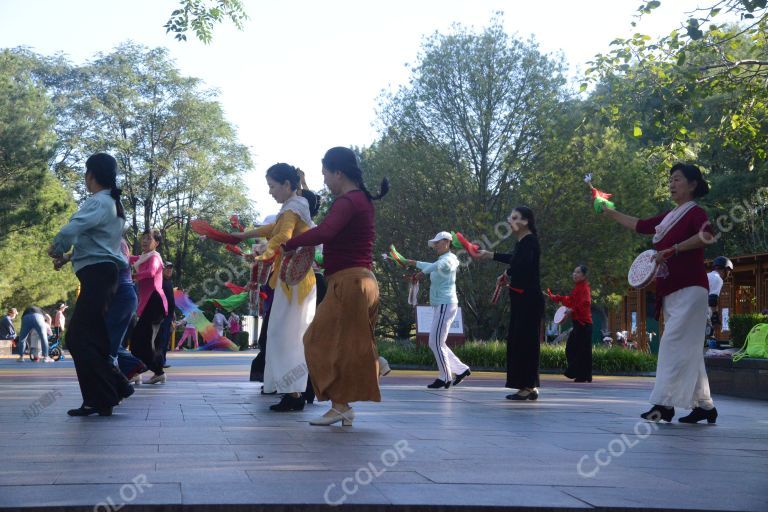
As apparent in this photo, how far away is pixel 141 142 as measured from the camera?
53.2 m

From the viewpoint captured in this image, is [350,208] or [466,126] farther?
[466,126]

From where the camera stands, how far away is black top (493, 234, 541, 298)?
11445 mm

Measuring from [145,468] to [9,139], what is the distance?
36.5 m

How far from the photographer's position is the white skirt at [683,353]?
336 inches

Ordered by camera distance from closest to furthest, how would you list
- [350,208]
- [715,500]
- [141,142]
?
[715,500] < [350,208] < [141,142]

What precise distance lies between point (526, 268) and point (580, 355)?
21.7 ft

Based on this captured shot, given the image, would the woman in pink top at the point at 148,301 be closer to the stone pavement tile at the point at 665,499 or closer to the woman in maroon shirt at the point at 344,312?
the woman in maroon shirt at the point at 344,312

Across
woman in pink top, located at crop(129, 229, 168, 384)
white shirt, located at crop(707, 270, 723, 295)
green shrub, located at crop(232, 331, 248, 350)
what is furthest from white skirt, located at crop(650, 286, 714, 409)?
green shrub, located at crop(232, 331, 248, 350)

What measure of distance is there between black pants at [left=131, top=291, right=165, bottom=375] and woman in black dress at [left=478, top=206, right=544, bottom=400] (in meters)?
4.43

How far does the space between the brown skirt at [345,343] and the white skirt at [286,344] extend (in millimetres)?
1163

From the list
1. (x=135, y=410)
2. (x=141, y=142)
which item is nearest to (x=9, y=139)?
(x=141, y=142)

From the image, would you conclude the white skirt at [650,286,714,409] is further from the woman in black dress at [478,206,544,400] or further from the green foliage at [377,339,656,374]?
the green foliage at [377,339,656,374]

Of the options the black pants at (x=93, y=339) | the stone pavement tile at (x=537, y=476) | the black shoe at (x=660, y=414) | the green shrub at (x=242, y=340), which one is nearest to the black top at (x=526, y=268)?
the black shoe at (x=660, y=414)

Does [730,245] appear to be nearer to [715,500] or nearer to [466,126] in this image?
[466,126]
